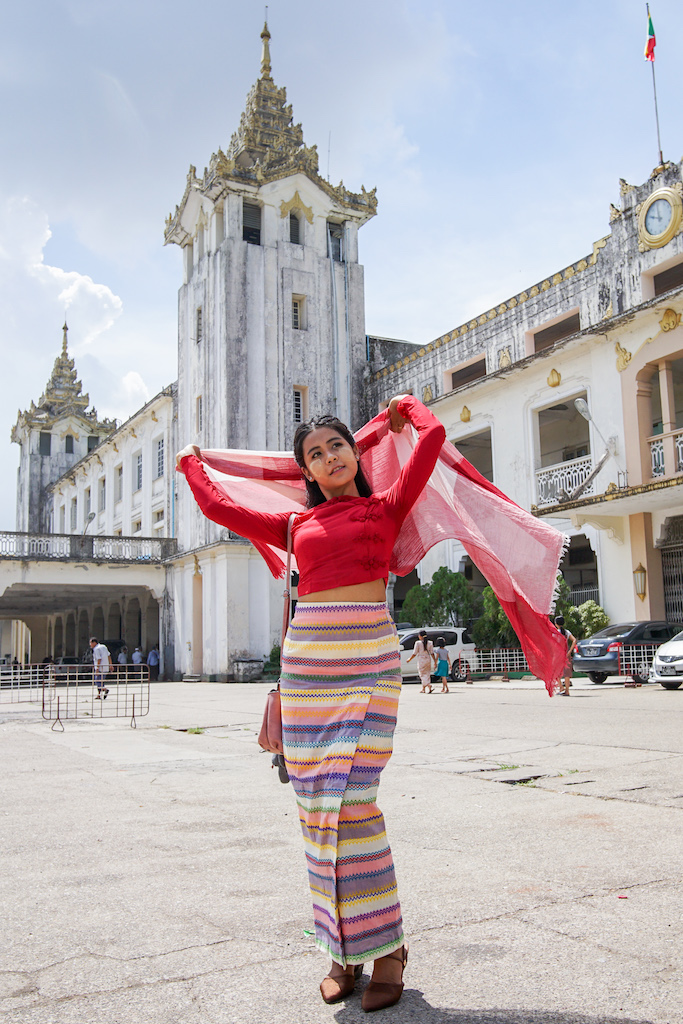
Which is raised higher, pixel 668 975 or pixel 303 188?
pixel 303 188

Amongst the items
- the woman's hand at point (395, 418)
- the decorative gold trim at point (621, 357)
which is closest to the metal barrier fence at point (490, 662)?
the decorative gold trim at point (621, 357)

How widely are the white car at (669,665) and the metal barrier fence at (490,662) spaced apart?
693 cm

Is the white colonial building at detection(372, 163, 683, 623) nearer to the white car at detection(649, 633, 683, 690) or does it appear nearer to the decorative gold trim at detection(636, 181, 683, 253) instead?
the decorative gold trim at detection(636, 181, 683, 253)

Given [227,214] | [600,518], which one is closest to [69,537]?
[227,214]

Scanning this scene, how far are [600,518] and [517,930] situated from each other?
61.7ft

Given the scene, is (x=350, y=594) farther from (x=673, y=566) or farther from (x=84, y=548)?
(x=84, y=548)

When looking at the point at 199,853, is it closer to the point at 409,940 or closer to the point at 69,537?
the point at 409,940

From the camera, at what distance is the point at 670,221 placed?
765 inches

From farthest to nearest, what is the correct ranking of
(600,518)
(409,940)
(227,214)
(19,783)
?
1. (227,214)
2. (600,518)
3. (19,783)
4. (409,940)

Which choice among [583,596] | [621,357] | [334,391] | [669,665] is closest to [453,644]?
[583,596]

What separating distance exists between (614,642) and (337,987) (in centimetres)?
1715

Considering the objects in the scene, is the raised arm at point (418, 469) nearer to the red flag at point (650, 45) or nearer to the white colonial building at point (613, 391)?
the white colonial building at point (613, 391)

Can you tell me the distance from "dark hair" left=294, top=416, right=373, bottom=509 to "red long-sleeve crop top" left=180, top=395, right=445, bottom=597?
0.13m

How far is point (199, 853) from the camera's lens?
4.65 m
